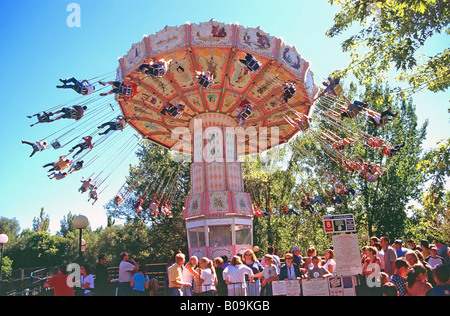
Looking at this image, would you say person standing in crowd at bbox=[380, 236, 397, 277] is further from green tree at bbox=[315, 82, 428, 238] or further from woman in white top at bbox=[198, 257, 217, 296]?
green tree at bbox=[315, 82, 428, 238]

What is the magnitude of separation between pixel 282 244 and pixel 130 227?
15358mm

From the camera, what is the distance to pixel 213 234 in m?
15.6

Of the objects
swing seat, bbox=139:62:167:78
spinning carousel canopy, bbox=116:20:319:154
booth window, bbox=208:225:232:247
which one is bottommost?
booth window, bbox=208:225:232:247

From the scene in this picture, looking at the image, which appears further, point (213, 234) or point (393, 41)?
point (213, 234)

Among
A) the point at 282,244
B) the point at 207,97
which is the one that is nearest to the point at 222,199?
the point at 207,97

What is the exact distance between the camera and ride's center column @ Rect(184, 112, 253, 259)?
50.9 feet

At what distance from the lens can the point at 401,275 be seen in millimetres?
6301

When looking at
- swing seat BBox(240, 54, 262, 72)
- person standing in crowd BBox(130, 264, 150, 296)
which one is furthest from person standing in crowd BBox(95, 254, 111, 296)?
swing seat BBox(240, 54, 262, 72)

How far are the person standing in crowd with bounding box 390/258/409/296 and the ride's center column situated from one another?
9312 mm

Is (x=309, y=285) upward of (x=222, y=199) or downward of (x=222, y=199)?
downward

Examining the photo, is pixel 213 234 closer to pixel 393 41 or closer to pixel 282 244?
pixel 393 41

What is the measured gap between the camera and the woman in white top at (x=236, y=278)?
728 cm

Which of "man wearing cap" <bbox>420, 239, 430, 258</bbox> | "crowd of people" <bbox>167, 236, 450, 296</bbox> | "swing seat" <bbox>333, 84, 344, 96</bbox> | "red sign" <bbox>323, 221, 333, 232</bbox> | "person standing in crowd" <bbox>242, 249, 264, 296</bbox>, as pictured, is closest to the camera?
"crowd of people" <bbox>167, 236, 450, 296</bbox>

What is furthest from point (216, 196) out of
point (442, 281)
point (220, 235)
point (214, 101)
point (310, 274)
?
point (442, 281)
